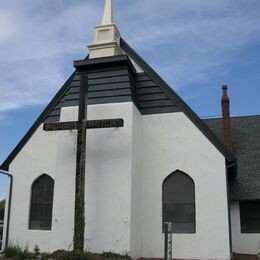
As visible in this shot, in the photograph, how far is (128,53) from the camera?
17.1 m

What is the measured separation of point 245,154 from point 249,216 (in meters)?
3.28

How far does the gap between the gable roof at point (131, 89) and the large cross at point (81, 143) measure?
1397mm

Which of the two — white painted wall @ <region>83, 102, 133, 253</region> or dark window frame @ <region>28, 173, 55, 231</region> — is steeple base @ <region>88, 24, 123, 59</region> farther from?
dark window frame @ <region>28, 173, 55, 231</region>

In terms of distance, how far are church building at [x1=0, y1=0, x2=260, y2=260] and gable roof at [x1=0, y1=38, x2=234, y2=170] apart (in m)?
0.04

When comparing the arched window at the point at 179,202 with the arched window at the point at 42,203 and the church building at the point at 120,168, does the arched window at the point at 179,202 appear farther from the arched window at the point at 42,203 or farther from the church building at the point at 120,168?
the arched window at the point at 42,203

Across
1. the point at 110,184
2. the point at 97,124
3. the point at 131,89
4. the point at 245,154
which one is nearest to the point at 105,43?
the point at 131,89

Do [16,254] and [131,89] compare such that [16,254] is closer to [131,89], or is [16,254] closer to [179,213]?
[179,213]

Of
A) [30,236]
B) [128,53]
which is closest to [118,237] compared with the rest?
[30,236]

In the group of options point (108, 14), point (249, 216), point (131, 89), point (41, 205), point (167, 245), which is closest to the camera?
point (167, 245)

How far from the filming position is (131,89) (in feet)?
50.9

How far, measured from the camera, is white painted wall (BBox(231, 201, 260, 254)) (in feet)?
60.4

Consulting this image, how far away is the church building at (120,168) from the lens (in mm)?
14328

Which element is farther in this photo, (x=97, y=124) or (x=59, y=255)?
(x=97, y=124)

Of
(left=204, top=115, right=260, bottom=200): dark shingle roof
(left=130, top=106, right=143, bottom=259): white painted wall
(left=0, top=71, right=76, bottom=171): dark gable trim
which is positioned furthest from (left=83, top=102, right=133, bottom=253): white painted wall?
(left=204, top=115, right=260, bottom=200): dark shingle roof
